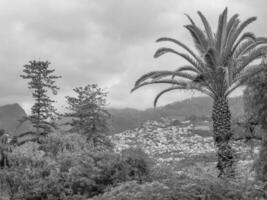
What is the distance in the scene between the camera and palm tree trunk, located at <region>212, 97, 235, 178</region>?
69.5ft

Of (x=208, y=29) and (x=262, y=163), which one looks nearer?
(x=262, y=163)

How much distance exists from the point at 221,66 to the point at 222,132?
330 cm

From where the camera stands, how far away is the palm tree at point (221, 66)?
21.2m

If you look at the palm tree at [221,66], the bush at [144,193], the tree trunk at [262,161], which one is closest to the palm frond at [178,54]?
the palm tree at [221,66]

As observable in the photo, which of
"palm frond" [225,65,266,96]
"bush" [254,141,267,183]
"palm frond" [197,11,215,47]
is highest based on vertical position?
"palm frond" [197,11,215,47]

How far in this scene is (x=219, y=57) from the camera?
21672 mm

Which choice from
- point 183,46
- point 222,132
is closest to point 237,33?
point 183,46

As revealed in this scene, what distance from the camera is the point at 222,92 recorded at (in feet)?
71.8

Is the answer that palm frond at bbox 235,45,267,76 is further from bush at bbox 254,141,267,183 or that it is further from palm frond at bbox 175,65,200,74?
bush at bbox 254,141,267,183

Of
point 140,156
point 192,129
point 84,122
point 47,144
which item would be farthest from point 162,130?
point 140,156

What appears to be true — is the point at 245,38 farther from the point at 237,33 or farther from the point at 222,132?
the point at 222,132

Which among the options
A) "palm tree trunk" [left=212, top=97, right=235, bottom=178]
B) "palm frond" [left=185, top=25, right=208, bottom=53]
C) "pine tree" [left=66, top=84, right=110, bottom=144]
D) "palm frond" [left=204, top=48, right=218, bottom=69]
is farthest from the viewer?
"pine tree" [left=66, top=84, right=110, bottom=144]

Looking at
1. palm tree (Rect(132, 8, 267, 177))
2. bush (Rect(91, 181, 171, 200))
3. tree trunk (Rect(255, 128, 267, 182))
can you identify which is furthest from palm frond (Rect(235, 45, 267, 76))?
bush (Rect(91, 181, 171, 200))

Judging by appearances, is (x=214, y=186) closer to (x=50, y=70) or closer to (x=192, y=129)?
(x=50, y=70)
